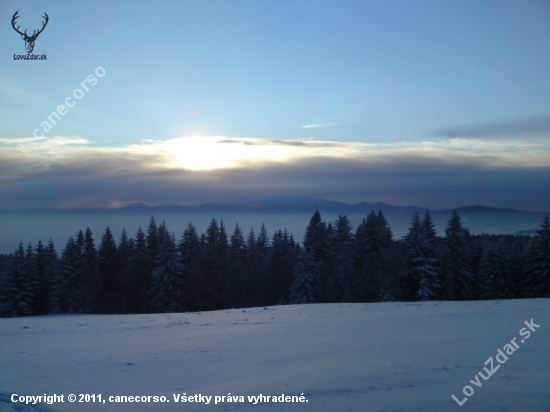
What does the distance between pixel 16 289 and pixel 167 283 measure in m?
15.0

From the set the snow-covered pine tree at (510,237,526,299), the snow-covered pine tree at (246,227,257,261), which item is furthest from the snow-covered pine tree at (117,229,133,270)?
the snow-covered pine tree at (510,237,526,299)

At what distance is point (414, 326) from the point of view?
11992mm

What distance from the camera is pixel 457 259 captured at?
42.0 metres

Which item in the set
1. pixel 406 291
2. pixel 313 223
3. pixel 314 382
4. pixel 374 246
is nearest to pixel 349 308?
pixel 314 382

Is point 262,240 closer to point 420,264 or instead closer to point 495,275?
point 420,264

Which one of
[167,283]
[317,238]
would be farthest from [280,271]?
[167,283]

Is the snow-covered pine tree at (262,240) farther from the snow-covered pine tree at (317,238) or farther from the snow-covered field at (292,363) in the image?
the snow-covered field at (292,363)

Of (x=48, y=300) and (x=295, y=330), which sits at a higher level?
(x=295, y=330)

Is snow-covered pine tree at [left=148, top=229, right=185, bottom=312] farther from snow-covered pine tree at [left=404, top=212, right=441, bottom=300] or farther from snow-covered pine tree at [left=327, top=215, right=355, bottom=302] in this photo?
snow-covered pine tree at [left=404, top=212, right=441, bottom=300]

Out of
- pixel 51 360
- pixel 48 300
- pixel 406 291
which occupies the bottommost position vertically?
pixel 48 300

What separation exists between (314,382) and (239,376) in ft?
4.72

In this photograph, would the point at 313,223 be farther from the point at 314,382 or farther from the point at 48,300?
the point at 314,382

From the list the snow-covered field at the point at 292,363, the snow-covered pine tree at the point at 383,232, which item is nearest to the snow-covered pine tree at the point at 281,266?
the snow-covered pine tree at the point at 383,232

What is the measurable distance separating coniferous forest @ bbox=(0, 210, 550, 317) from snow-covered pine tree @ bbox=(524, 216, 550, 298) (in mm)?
99
